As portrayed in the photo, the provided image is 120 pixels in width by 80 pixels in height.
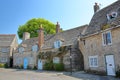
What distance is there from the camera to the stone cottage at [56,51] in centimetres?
2919

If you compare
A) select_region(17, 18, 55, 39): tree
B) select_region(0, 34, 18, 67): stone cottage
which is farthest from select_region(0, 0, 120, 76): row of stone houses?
select_region(17, 18, 55, 39): tree

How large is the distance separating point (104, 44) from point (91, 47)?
2740 millimetres

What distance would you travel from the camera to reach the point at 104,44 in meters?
20.4

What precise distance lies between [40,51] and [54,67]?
650 cm

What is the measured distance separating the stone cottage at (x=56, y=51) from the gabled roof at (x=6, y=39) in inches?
290

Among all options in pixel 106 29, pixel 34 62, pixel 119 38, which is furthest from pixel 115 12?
pixel 34 62

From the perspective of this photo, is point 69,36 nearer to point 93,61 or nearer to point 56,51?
point 56,51

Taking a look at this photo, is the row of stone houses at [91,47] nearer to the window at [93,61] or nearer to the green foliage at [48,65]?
the window at [93,61]

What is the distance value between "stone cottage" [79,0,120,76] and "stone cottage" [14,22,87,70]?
4612mm

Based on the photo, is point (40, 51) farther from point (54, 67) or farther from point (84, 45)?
point (84, 45)

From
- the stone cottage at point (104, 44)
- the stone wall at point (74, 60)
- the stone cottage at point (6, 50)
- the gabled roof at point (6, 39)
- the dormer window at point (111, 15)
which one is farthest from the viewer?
the gabled roof at point (6, 39)

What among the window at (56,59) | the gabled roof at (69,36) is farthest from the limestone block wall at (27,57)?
the window at (56,59)

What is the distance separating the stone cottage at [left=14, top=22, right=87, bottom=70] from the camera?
29188 millimetres

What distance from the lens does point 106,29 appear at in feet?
65.0
